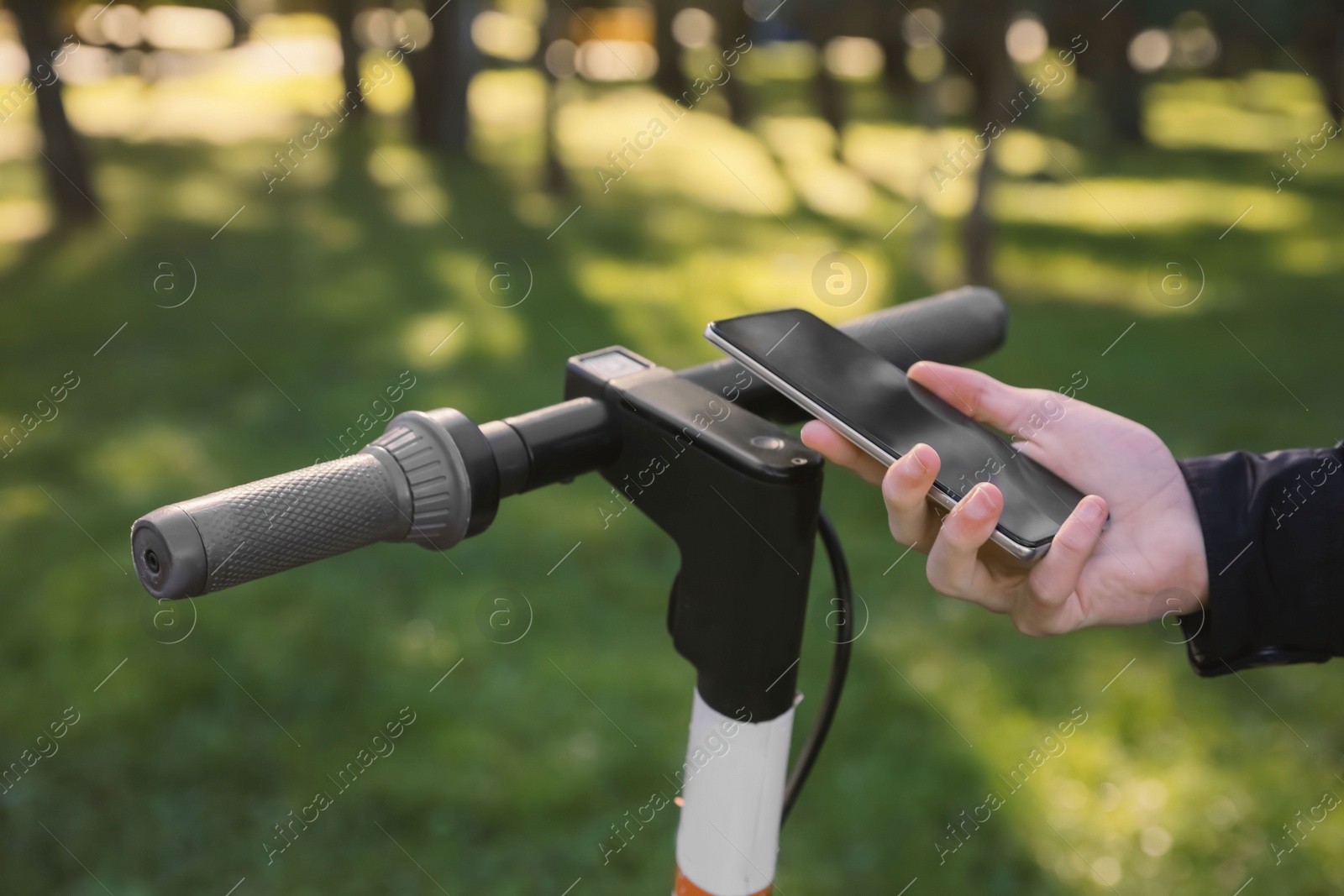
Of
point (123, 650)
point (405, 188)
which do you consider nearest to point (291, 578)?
point (123, 650)

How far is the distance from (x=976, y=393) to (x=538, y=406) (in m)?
3.85

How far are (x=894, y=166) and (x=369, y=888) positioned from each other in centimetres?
1044

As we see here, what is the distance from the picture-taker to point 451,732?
3.11m

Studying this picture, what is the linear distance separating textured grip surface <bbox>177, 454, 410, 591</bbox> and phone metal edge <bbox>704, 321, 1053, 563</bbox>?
1.19 ft

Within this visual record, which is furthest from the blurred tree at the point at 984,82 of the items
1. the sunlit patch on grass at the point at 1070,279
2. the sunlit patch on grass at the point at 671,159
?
the sunlit patch on grass at the point at 671,159

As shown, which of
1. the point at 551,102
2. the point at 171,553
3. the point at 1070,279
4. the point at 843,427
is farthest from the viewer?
the point at 551,102

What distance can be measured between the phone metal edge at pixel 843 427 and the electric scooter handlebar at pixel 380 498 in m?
0.08

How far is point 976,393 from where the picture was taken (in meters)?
1.53

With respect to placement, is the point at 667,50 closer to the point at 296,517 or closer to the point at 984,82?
the point at 984,82

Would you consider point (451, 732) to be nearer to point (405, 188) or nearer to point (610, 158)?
point (405, 188)

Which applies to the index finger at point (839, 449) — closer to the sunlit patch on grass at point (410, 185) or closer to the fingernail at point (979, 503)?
the fingernail at point (979, 503)

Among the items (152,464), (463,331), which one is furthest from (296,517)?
(463,331)

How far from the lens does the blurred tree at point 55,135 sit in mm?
7623

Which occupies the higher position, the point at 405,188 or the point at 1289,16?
the point at 1289,16
